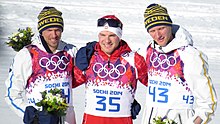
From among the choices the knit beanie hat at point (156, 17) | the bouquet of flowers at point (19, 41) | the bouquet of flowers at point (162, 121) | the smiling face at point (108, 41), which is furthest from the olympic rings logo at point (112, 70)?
the bouquet of flowers at point (19, 41)

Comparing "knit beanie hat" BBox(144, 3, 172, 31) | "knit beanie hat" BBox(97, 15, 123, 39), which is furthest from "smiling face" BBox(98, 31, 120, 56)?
"knit beanie hat" BBox(144, 3, 172, 31)

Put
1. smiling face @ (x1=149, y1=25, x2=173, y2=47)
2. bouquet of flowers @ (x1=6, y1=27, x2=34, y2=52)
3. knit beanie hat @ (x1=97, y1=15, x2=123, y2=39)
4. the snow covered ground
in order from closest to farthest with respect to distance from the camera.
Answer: smiling face @ (x1=149, y1=25, x2=173, y2=47)
knit beanie hat @ (x1=97, y1=15, x2=123, y2=39)
bouquet of flowers @ (x1=6, y1=27, x2=34, y2=52)
the snow covered ground

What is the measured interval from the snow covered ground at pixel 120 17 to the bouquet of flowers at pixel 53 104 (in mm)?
8204

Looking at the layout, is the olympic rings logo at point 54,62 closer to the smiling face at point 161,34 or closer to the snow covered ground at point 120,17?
the smiling face at point 161,34

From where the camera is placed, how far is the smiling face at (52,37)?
4.82 m

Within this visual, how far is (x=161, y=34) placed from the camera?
468 cm

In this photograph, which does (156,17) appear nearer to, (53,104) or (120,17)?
(53,104)

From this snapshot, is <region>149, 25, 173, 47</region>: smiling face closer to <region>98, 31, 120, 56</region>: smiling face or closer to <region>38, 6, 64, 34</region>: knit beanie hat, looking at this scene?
<region>98, 31, 120, 56</region>: smiling face

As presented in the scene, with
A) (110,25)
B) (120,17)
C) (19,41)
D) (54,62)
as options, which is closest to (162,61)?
(110,25)

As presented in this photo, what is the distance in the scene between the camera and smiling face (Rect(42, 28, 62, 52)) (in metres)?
4.82

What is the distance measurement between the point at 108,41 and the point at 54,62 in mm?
442

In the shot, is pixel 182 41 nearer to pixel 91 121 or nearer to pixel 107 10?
pixel 91 121

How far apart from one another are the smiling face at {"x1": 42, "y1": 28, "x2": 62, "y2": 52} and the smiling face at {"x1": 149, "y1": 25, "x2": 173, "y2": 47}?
697 mm

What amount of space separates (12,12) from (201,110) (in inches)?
411
